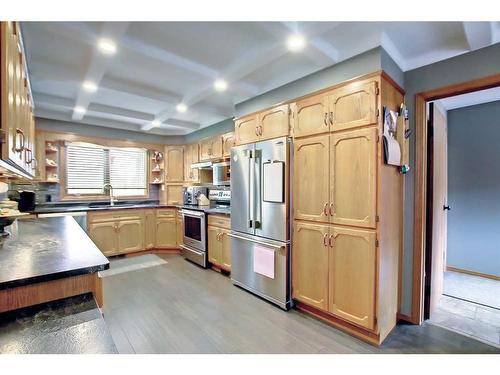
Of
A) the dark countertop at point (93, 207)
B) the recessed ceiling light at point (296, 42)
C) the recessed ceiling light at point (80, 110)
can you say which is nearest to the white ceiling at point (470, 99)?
the recessed ceiling light at point (296, 42)

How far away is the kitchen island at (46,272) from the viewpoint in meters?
0.95

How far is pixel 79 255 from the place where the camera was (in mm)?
1271

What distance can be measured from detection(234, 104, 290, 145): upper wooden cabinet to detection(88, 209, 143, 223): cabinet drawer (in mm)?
2451

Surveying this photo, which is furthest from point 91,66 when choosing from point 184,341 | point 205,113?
point 184,341

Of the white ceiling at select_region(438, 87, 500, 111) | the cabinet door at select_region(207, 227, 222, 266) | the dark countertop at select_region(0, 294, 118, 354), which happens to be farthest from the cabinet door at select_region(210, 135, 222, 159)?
the dark countertop at select_region(0, 294, 118, 354)

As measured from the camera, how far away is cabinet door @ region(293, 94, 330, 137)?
2.22 meters

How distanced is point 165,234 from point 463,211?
467cm

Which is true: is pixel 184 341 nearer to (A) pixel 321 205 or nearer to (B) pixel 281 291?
(B) pixel 281 291

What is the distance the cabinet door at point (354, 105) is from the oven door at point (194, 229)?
2399mm

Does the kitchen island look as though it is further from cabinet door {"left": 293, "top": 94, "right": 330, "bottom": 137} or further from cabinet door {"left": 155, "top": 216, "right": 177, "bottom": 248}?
cabinet door {"left": 155, "top": 216, "right": 177, "bottom": 248}

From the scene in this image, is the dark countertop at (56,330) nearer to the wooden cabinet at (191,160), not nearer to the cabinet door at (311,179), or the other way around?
the cabinet door at (311,179)

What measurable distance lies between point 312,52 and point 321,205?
1.28 metres

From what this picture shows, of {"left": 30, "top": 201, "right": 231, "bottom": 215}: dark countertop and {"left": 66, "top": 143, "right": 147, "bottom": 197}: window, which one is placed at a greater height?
{"left": 66, "top": 143, "right": 147, "bottom": 197}: window

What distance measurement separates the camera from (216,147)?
4.21m
